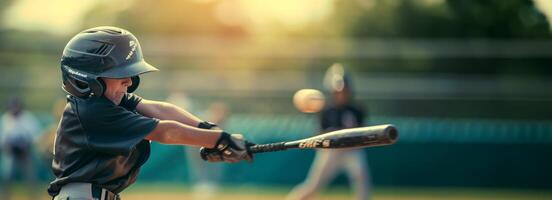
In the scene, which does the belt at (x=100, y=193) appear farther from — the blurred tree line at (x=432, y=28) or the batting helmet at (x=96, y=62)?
the blurred tree line at (x=432, y=28)

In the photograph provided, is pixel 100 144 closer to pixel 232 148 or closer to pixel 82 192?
pixel 82 192

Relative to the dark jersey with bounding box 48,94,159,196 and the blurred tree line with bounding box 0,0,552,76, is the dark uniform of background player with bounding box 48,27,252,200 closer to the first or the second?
the dark jersey with bounding box 48,94,159,196

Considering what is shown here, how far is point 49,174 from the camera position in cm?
2378

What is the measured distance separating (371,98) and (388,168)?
5.55 feet

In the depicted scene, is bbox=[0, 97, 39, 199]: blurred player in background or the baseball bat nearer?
the baseball bat

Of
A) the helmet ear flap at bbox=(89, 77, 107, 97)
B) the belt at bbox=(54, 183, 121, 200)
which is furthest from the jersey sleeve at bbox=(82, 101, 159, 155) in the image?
the belt at bbox=(54, 183, 121, 200)

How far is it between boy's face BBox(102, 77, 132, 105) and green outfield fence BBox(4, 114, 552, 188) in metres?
16.9

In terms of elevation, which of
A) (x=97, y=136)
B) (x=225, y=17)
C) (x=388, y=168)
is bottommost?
(x=225, y=17)

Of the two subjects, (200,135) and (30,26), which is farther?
(30,26)

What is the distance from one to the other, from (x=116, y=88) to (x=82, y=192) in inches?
22.5

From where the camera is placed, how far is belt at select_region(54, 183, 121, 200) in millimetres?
5586

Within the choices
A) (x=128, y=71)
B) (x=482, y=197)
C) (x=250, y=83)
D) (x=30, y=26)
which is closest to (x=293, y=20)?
(x=30, y=26)

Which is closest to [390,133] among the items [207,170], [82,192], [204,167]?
[82,192]

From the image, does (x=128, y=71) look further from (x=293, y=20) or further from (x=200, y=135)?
(x=293, y=20)
